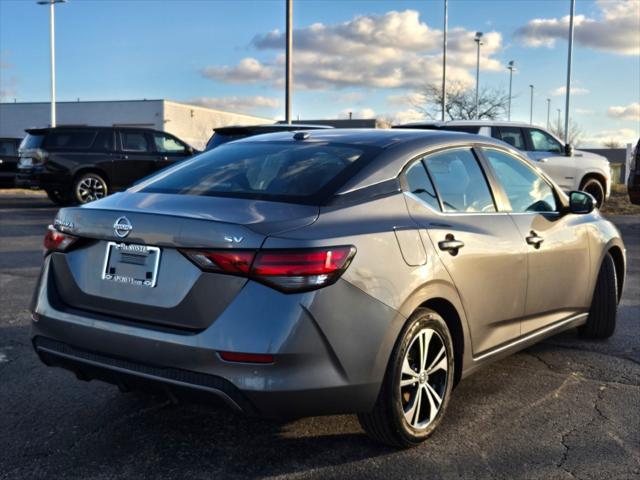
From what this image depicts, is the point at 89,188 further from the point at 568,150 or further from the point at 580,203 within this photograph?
the point at 580,203

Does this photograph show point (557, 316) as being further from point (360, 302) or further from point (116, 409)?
point (116, 409)

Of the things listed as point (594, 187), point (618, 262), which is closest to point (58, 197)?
point (594, 187)

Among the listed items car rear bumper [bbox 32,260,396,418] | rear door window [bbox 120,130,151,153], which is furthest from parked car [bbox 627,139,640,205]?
rear door window [bbox 120,130,151,153]

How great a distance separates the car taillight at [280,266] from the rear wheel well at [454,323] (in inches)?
32.0

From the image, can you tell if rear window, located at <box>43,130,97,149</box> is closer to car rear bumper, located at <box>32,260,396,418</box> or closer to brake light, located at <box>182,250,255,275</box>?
car rear bumper, located at <box>32,260,396,418</box>

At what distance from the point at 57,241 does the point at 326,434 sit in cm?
165

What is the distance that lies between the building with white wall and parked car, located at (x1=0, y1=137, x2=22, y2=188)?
2526 cm

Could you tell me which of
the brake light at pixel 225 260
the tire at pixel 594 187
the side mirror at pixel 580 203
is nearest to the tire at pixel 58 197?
the tire at pixel 594 187

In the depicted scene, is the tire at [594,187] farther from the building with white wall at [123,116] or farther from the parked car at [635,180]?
the building with white wall at [123,116]

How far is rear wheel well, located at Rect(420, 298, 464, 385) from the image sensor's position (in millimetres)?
3515

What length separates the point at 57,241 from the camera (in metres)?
3.39

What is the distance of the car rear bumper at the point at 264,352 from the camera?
2812mm

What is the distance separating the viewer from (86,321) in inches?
125

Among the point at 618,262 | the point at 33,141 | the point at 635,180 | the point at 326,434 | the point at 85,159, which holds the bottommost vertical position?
the point at 326,434
